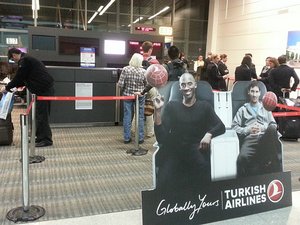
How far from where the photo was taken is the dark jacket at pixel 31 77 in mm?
4594

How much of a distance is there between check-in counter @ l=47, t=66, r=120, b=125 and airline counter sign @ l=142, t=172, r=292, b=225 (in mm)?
4153

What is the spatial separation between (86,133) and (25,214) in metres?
3.19

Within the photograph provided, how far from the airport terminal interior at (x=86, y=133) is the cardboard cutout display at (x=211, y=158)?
16 cm

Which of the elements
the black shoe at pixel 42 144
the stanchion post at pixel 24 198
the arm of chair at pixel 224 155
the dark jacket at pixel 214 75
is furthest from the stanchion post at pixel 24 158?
the dark jacket at pixel 214 75

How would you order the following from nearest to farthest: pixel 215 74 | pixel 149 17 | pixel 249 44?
pixel 215 74
pixel 249 44
pixel 149 17

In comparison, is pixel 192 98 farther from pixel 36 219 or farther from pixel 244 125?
pixel 36 219

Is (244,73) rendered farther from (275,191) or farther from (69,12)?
(69,12)

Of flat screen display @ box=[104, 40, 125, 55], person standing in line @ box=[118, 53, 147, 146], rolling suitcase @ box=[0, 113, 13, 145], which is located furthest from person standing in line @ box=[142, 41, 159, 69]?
flat screen display @ box=[104, 40, 125, 55]

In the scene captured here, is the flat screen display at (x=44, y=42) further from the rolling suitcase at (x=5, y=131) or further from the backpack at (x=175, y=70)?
the backpack at (x=175, y=70)

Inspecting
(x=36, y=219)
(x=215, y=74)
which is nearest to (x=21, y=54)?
(x=36, y=219)

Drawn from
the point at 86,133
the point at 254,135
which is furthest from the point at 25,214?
the point at 86,133

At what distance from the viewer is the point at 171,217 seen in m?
2.54

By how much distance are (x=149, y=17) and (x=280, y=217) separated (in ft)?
43.0

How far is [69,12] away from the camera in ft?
45.6
